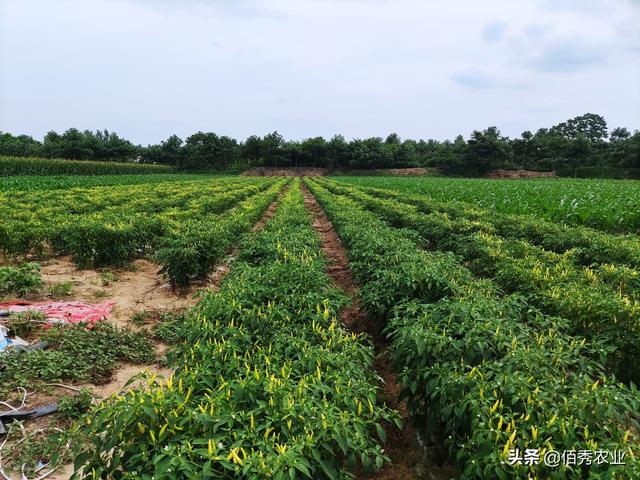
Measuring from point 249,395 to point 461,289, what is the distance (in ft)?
9.56

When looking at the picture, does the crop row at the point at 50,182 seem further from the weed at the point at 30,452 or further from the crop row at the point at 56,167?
the weed at the point at 30,452

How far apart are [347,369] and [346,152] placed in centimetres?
7699

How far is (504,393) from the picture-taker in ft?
8.23

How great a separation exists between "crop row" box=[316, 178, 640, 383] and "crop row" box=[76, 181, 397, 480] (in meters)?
2.22

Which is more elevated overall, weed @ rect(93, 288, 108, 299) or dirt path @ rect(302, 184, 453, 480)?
weed @ rect(93, 288, 108, 299)

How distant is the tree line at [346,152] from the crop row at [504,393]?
2593 inches

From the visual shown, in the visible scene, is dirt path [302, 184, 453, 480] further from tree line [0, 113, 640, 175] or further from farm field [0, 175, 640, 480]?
tree line [0, 113, 640, 175]

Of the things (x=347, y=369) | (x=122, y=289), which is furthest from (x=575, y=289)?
(x=122, y=289)

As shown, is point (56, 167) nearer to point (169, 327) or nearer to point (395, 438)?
point (169, 327)

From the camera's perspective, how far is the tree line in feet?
209

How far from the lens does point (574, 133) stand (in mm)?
97125

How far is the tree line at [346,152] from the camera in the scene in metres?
63.8

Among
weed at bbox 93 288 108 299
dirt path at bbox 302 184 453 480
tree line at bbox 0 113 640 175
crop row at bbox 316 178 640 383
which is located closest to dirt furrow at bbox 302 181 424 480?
dirt path at bbox 302 184 453 480

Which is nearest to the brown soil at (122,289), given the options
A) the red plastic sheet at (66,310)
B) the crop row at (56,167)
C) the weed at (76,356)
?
the red plastic sheet at (66,310)
